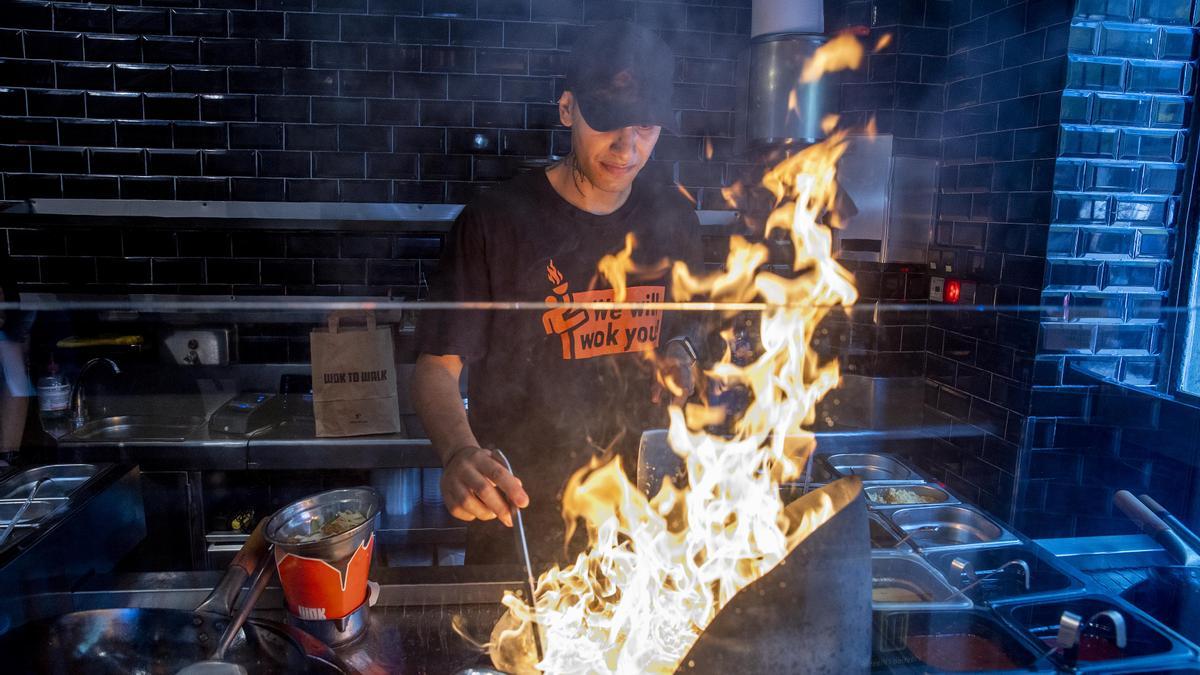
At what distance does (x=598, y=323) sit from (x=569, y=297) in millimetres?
119

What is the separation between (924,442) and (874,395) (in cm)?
33

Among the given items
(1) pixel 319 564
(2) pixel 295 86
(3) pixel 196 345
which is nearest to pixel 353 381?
(3) pixel 196 345

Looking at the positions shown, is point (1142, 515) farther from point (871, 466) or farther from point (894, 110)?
point (894, 110)

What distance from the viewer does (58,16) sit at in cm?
383

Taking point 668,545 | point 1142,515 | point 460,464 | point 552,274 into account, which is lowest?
point 668,545

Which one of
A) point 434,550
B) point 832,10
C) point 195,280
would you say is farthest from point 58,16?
point 832,10

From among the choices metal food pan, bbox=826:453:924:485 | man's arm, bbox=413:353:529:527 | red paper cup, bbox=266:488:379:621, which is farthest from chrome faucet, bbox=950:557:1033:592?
red paper cup, bbox=266:488:379:621

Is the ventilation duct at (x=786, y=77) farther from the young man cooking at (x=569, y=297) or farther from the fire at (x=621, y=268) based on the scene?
the fire at (x=621, y=268)

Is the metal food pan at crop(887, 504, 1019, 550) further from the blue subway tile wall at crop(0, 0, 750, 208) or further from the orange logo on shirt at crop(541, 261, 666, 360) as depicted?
the blue subway tile wall at crop(0, 0, 750, 208)

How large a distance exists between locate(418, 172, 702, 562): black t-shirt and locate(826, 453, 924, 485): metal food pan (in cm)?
102

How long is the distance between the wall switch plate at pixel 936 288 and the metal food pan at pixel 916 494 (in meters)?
1.32

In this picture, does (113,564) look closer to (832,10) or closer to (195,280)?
(195,280)

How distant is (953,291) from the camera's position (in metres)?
3.59

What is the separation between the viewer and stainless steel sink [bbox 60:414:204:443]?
3.55 m
